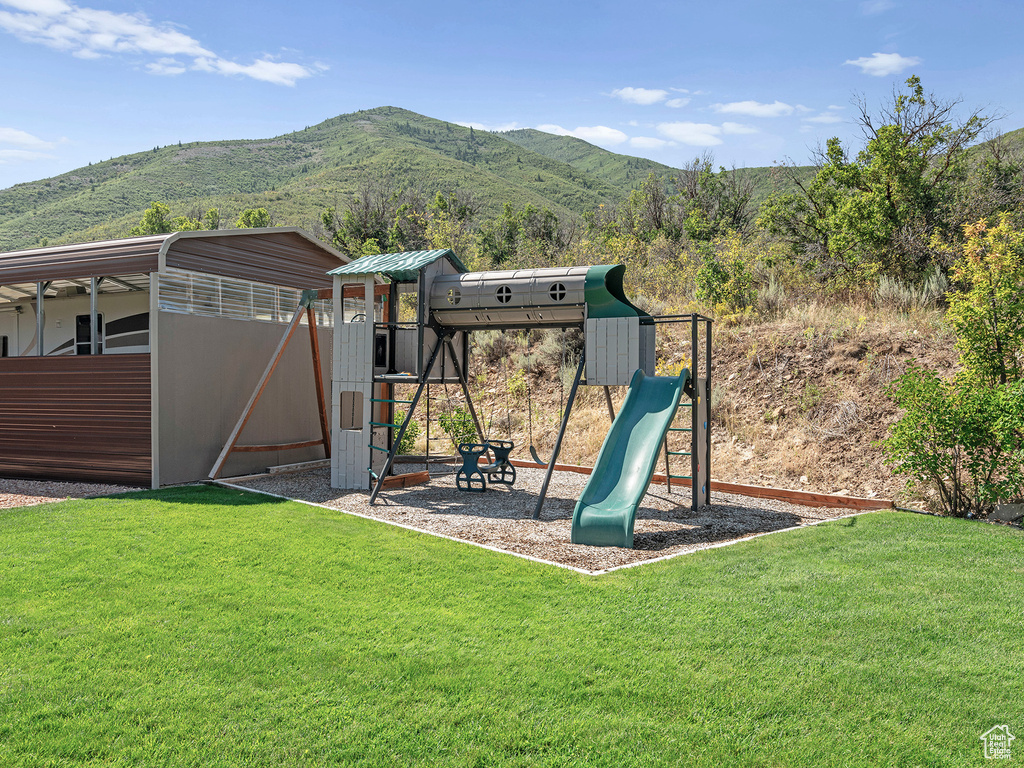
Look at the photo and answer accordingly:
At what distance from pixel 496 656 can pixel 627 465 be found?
4.53 metres

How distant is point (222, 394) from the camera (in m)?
12.3

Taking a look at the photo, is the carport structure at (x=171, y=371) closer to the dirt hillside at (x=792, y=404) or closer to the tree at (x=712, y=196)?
the dirt hillside at (x=792, y=404)

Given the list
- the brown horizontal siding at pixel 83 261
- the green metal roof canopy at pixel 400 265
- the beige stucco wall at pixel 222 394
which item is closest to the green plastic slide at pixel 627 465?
the green metal roof canopy at pixel 400 265

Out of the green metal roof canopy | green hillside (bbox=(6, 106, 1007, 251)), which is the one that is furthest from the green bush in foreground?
green hillside (bbox=(6, 106, 1007, 251))

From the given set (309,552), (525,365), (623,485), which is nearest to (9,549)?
(309,552)

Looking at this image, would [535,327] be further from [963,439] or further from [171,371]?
[171,371]

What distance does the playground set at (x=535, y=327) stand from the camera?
8490 millimetres

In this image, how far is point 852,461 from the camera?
1096 cm

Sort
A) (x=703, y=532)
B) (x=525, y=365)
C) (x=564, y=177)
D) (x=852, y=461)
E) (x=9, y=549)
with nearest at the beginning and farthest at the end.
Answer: (x=9, y=549), (x=703, y=532), (x=852, y=461), (x=525, y=365), (x=564, y=177)

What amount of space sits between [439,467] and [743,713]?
1081cm

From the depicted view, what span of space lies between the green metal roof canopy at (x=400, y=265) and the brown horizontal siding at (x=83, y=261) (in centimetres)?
315

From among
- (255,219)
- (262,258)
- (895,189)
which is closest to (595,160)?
(255,219)

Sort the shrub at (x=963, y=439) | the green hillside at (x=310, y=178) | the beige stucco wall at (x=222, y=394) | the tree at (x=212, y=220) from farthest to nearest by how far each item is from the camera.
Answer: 1. the green hillside at (x=310, y=178)
2. the tree at (x=212, y=220)
3. the beige stucco wall at (x=222, y=394)
4. the shrub at (x=963, y=439)

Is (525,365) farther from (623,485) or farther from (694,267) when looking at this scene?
(623,485)
